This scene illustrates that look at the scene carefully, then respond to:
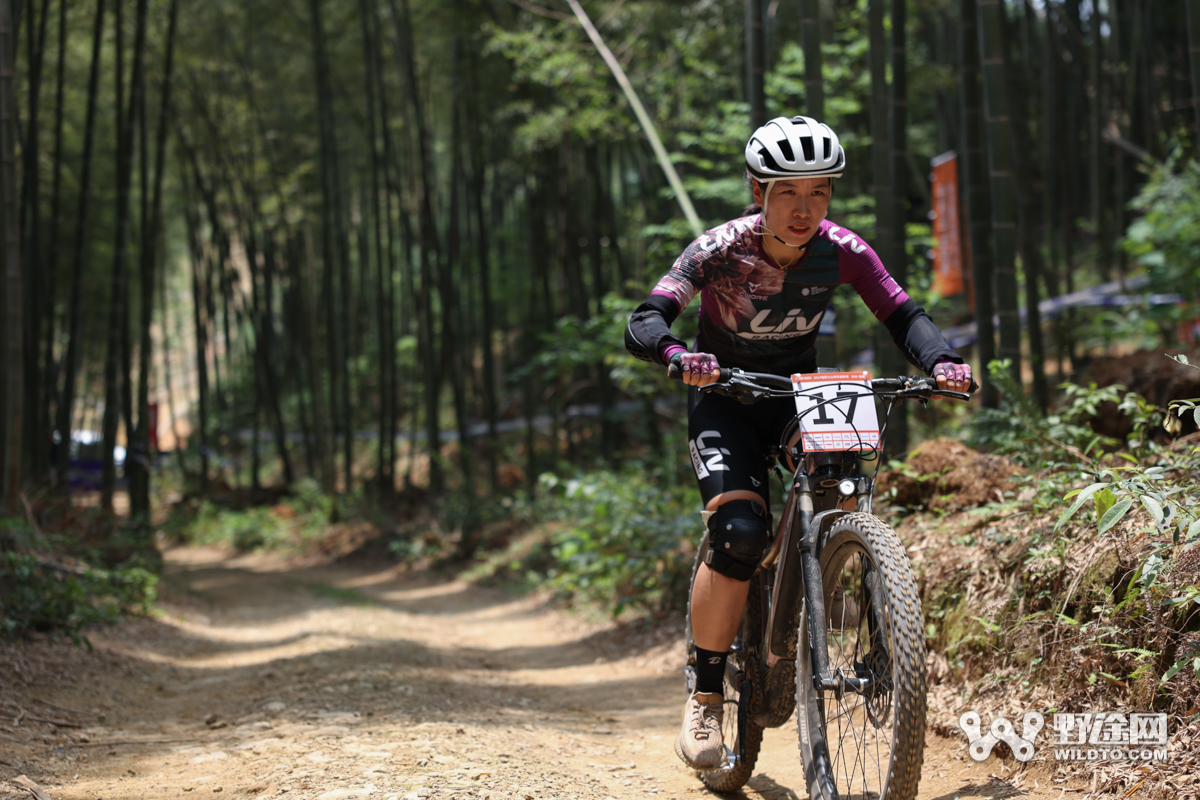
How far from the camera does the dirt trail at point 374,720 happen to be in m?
2.46

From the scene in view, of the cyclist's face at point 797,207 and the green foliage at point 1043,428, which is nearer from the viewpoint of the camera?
the cyclist's face at point 797,207

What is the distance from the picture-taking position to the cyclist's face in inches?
93.0

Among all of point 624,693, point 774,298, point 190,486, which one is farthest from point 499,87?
point 190,486

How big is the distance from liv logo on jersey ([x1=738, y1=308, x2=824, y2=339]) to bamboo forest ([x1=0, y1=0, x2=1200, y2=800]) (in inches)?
8.9

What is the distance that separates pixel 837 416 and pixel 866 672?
1.91 feet

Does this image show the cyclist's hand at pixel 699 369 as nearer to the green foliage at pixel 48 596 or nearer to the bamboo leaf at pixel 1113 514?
the bamboo leaf at pixel 1113 514

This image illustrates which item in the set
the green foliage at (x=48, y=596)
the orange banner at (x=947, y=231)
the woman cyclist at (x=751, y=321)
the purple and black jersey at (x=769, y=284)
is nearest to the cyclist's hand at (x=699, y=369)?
the woman cyclist at (x=751, y=321)

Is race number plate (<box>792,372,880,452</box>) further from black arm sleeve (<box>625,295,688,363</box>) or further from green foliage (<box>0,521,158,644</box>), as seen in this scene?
green foliage (<box>0,521,158,644</box>)

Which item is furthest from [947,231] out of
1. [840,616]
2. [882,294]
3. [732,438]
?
[840,616]

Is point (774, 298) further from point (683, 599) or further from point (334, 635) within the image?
point (334, 635)

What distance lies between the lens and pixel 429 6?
11164 millimetres

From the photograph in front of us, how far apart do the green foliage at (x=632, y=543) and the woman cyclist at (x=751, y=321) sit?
103 inches

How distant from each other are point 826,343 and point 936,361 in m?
2.49

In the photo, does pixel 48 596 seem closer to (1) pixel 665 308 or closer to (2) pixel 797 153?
(1) pixel 665 308
